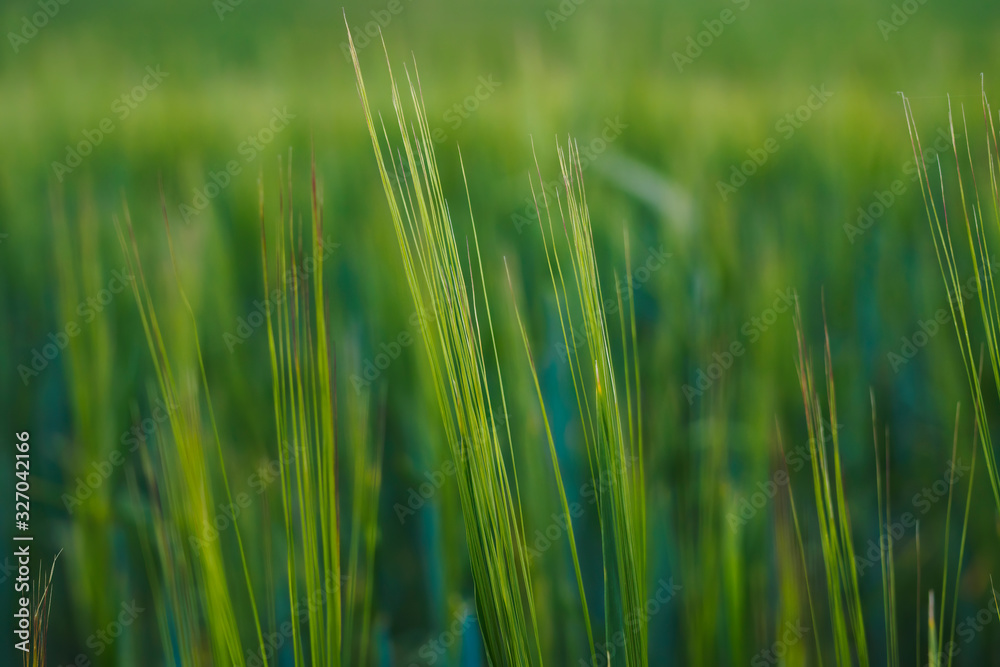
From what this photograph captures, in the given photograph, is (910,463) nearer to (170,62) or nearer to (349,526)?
(349,526)

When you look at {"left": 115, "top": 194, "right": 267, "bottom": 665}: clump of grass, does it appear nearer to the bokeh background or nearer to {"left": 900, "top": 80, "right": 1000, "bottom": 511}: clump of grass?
the bokeh background

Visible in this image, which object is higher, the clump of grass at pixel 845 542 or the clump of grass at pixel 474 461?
the clump of grass at pixel 474 461

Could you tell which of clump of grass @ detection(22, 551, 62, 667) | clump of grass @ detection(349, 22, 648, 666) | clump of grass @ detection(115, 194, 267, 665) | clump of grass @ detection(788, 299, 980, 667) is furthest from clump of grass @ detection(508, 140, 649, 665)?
clump of grass @ detection(22, 551, 62, 667)

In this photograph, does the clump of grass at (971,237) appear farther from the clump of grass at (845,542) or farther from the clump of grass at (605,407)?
the clump of grass at (605,407)

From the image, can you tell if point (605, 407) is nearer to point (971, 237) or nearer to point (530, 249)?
point (530, 249)

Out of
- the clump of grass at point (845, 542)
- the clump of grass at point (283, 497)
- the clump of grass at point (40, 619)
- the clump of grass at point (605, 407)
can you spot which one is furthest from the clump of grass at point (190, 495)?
the clump of grass at point (845, 542)

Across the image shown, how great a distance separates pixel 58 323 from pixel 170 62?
30 centimetres

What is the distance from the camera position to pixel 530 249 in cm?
69

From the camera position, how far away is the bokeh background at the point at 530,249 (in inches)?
26.2

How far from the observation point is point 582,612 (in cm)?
64

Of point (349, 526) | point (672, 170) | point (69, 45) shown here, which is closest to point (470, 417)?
point (349, 526)

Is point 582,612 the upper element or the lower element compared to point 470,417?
lower

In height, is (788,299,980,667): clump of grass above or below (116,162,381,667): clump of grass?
below

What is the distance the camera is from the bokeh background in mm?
665
